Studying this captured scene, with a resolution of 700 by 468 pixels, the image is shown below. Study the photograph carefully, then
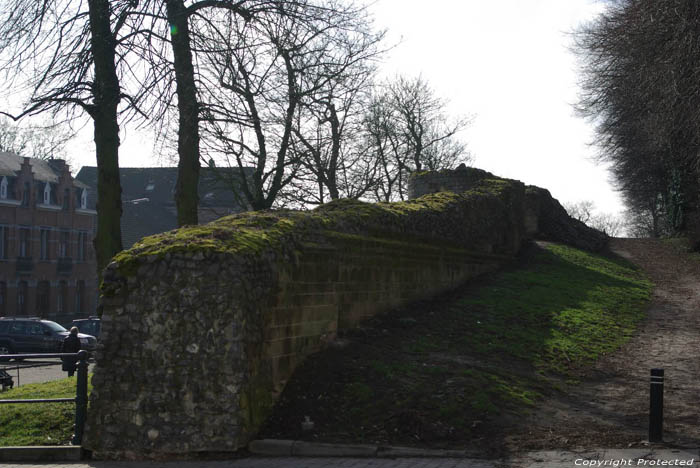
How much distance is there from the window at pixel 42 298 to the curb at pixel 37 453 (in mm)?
46415

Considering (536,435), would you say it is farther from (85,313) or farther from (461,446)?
(85,313)

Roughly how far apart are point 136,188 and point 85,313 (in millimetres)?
19056

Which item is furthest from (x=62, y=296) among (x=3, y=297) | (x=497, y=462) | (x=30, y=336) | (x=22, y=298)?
(x=497, y=462)

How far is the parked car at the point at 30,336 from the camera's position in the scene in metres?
31.4

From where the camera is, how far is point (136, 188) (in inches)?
2918

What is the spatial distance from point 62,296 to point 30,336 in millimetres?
25310

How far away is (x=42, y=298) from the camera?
53.7 meters

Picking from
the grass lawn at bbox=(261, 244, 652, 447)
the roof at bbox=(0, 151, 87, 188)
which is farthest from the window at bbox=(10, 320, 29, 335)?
the grass lawn at bbox=(261, 244, 652, 447)

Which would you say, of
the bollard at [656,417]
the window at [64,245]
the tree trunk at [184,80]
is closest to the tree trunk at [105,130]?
the tree trunk at [184,80]

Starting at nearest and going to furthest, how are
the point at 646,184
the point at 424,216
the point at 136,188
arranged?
the point at 424,216, the point at 646,184, the point at 136,188

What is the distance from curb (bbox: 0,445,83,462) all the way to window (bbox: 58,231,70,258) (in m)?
48.7

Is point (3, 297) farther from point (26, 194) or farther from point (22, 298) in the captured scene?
point (26, 194)

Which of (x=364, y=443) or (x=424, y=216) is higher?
(x=424, y=216)

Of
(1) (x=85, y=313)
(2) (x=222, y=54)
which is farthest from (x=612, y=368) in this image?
(1) (x=85, y=313)
